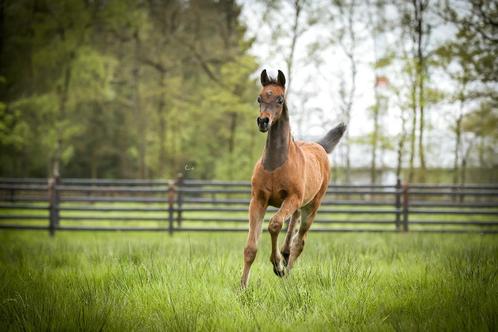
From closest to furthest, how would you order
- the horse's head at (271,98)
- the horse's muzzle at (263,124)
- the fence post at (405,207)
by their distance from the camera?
the horse's muzzle at (263,124) < the horse's head at (271,98) < the fence post at (405,207)

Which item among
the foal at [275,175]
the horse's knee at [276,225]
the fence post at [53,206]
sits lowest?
the fence post at [53,206]

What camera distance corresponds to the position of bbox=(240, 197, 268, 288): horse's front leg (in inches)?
169

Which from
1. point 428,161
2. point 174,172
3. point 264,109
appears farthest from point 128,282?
point 428,161

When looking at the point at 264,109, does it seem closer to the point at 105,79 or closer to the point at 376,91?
the point at 376,91

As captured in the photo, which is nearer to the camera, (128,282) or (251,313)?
(251,313)

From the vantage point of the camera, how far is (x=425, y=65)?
18031mm

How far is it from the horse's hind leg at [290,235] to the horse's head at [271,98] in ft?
5.52

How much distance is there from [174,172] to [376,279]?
22.9 m

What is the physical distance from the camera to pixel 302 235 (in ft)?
18.0

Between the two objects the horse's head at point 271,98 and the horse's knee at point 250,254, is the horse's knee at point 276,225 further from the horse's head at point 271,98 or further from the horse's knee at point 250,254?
the horse's head at point 271,98

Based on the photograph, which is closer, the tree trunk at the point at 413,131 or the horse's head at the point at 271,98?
the horse's head at the point at 271,98

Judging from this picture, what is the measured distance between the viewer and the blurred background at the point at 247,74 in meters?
18.3

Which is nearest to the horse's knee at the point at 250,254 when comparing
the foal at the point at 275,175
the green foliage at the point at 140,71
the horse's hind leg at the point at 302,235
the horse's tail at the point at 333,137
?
the foal at the point at 275,175

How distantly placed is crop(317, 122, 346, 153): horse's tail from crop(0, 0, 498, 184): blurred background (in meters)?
9.93
